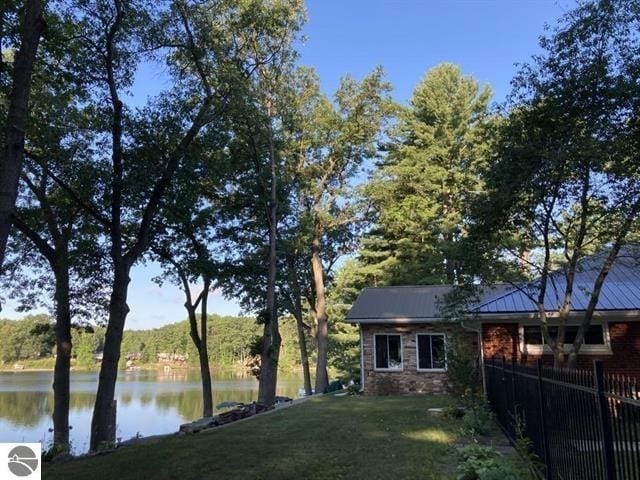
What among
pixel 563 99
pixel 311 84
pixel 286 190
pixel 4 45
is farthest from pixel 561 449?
pixel 311 84

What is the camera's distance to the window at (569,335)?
13273mm

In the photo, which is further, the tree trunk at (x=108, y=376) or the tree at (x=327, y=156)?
the tree at (x=327, y=156)

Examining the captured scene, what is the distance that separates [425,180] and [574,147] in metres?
19.0

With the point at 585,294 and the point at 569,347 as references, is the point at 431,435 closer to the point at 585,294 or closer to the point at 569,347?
the point at 585,294

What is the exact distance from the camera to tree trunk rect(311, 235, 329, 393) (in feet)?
82.8

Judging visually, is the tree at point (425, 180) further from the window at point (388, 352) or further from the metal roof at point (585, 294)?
the metal roof at point (585, 294)

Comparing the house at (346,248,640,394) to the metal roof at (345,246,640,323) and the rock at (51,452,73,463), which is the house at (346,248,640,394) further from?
the rock at (51,452,73,463)

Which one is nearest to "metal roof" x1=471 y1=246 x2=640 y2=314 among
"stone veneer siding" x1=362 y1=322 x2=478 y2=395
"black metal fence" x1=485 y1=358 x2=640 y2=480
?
"stone veneer siding" x1=362 y1=322 x2=478 y2=395

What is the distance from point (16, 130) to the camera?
21.1 feet

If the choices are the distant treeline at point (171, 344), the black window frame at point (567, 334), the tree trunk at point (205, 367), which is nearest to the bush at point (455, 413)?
the black window frame at point (567, 334)

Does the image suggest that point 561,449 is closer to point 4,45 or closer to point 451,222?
point 4,45

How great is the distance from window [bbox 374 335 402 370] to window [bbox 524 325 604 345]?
4983 millimetres

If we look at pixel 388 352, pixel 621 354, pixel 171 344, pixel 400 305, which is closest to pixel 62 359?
pixel 388 352

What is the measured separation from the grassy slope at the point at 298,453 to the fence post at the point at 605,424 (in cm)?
291
